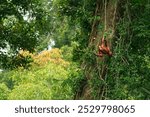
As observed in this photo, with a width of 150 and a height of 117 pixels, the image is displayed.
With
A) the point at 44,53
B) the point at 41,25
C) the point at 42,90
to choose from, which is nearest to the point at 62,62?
the point at 44,53

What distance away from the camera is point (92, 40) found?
33.4 ft

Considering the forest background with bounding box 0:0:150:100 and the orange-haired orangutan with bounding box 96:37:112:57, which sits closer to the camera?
the orange-haired orangutan with bounding box 96:37:112:57

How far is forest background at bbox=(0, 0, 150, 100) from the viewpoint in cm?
972

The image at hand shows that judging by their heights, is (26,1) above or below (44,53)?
above

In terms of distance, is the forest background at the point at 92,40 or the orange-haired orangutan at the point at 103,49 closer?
the orange-haired orangutan at the point at 103,49

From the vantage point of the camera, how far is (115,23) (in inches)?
395

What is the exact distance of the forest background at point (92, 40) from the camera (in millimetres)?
9719

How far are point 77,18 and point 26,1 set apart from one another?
3.28 ft

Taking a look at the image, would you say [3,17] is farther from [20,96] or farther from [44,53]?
[44,53]

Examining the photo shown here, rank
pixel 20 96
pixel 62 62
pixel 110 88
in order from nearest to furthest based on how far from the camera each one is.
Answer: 1. pixel 110 88
2. pixel 20 96
3. pixel 62 62

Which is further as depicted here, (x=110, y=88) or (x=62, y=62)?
(x=62, y=62)

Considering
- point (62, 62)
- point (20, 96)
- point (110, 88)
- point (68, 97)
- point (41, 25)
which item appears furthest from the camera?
point (62, 62)

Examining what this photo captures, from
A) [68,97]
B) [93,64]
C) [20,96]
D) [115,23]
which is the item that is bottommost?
[20,96]

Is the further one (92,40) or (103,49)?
(92,40)
